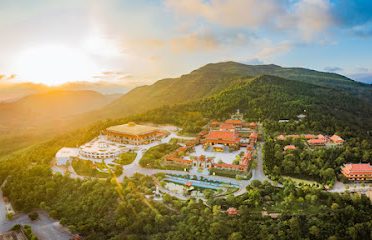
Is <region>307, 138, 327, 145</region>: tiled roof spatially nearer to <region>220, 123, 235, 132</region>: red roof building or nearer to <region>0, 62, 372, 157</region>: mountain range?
<region>0, 62, 372, 157</region>: mountain range

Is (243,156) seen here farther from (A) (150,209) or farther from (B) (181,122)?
(B) (181,122)

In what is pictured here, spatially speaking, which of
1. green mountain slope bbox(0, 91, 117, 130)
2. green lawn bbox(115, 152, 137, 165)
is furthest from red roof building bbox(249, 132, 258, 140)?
green mountain slope bbox(0, 91, 117, 130)

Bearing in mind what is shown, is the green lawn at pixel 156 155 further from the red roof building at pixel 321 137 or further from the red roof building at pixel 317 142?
the red roof building at pixel 321 137

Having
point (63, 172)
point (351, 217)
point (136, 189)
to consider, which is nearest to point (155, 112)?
point (63, 172)

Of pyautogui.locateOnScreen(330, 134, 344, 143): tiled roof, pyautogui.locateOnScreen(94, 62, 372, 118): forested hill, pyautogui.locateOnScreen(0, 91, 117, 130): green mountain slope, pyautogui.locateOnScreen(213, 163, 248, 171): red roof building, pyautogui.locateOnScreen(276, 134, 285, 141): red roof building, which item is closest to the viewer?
pyautogui.locateOnScreen(213, 163, 248, 171): red roof building

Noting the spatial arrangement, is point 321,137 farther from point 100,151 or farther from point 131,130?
point 100,151

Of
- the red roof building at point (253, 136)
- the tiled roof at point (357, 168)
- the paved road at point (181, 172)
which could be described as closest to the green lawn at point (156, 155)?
the paved road at point (181, 172)
